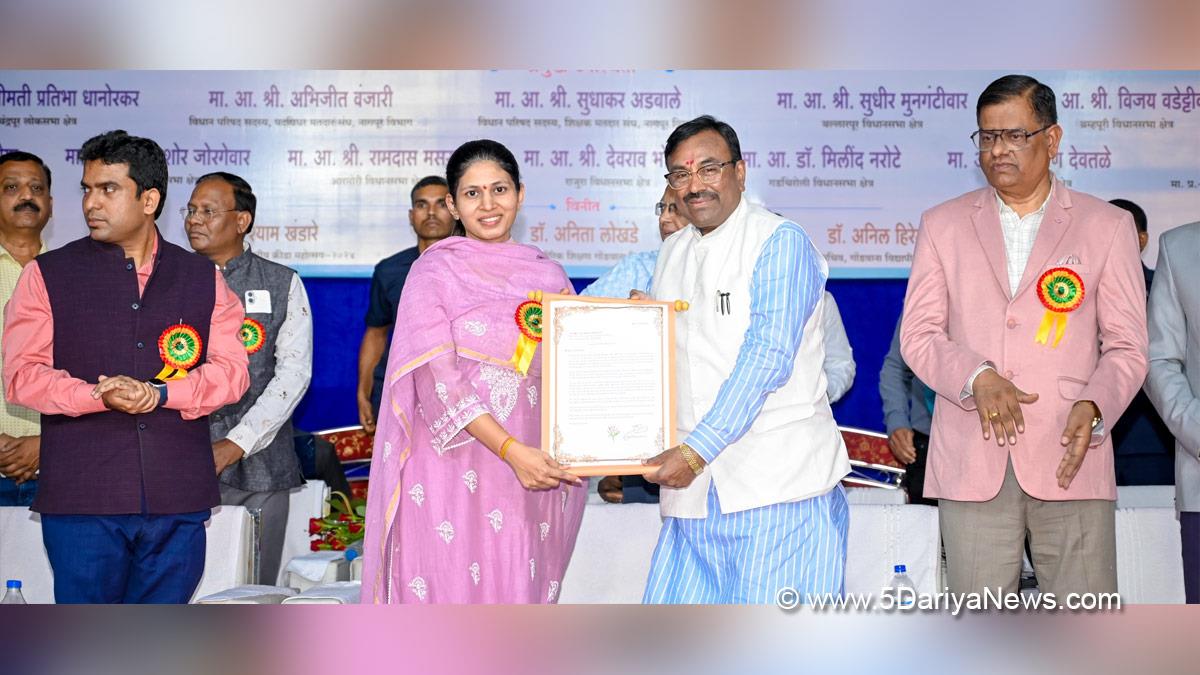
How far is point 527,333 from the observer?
12.4 ft

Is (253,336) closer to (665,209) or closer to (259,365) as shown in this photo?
(259,365)

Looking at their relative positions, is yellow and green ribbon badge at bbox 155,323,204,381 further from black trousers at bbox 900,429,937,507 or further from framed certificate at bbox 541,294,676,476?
black trousers at bbox 900,429,937,507

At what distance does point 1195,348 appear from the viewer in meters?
4.00

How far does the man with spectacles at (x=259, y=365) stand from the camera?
5.31m

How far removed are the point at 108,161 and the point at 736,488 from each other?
7.20 feet

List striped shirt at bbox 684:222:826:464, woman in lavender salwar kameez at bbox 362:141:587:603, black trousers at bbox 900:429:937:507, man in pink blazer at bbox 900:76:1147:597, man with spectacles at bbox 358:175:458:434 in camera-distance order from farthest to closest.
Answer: man with spectacles at bbox 358:175:458:434
black trousers at bbox 900:429:937:507
woman in lavender salwar kameez at bbox 362:141:587:603
man in pink blazer at bbox 900:76:1147:597
striped shirt at bbox 684:222:826:464

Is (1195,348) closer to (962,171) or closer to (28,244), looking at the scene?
(962,171)

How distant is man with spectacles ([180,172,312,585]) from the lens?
531cm

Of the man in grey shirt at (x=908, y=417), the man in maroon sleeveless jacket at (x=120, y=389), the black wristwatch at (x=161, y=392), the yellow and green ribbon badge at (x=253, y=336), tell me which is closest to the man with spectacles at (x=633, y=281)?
the man in grey shirt at (x=908, y=417)

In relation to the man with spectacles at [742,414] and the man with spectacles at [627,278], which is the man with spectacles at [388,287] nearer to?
the man with spectacles at [627,278]

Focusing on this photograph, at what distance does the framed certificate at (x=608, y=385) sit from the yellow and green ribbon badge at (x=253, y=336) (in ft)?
7.20

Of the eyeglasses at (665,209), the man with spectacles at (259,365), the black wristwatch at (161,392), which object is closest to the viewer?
the black wristwatch at (161,392)

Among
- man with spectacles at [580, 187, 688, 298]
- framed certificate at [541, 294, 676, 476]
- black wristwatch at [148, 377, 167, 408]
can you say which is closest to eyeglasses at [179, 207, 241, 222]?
black wristwatch at [148, 377, 167, 408]

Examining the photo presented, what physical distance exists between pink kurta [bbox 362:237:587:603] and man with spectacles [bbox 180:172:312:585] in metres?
1.62
